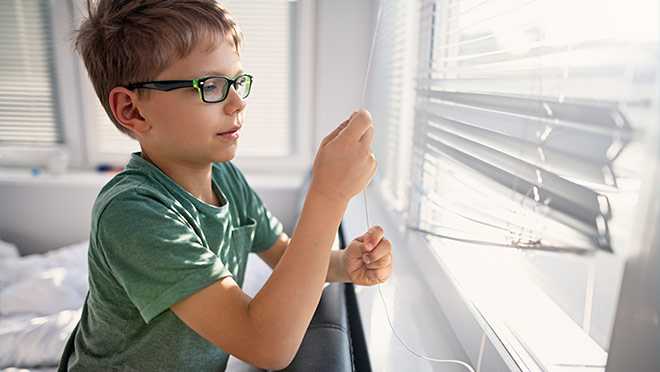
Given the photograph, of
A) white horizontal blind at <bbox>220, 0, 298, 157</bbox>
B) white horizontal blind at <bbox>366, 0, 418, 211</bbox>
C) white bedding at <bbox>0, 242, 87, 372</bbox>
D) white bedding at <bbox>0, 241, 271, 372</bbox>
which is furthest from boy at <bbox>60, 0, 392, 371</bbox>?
white horizontal blind at <bbox>220, 0, 298, 157</bbox>

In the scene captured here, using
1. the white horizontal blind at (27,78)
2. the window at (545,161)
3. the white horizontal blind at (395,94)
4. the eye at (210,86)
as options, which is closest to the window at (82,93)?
the white horizontal blind at (27,78)

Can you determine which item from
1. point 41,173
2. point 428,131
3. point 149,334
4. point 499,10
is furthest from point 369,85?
point 41,173

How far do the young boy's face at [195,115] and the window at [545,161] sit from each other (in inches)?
16.5

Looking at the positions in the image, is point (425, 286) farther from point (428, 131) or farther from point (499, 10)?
point (499, 10)

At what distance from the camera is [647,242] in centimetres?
35

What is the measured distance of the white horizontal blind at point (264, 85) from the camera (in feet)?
7.27

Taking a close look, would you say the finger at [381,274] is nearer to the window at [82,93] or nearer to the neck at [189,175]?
the neck at [189,175]

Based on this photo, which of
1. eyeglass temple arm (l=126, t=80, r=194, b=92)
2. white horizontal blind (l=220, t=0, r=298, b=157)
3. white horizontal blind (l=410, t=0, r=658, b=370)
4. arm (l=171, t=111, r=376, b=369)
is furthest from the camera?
white horizontal blind (l=220, t=0, r=298, b=157)

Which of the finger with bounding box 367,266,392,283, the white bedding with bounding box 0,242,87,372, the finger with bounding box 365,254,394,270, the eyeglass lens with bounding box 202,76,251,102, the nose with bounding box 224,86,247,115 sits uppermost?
the eyeglass lens with bounding box 202,76,251,102

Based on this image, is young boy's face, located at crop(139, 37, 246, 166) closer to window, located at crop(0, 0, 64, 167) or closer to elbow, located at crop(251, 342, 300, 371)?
elbow, located at crop(251, 342, 300, 371)

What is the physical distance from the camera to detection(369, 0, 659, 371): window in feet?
1.26

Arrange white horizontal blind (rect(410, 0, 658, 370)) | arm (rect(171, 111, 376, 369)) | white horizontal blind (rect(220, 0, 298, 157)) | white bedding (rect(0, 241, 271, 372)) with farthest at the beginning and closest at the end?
white horizontal blind (rect(220, 0, 298, 157)), white bedding (rect(0, 241, 271, 372)), arm (rect(171, 111, 376, 369)), white horizontal blind (rect(410, 0, 658, 370))

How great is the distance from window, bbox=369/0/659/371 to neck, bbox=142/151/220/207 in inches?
19.0

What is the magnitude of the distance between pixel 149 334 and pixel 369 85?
1.51 m
